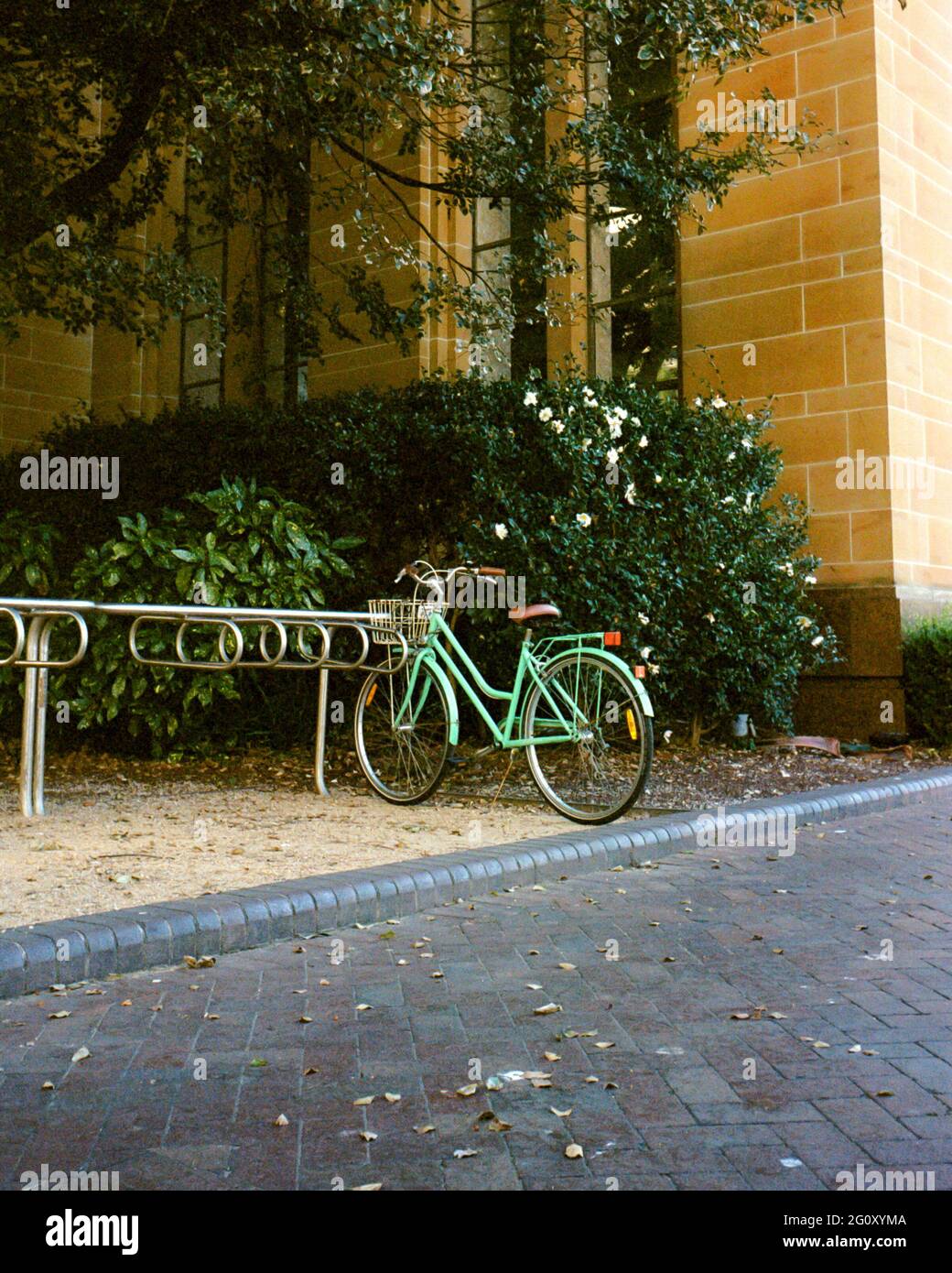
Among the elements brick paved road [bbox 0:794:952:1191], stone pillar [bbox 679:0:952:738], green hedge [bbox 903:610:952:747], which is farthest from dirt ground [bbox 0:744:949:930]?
stone pillar [bbox 679:0:952:738]

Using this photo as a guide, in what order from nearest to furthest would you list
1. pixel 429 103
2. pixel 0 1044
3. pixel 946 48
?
pixel 0 1044 < pixel 429 103 < pixel 946 48

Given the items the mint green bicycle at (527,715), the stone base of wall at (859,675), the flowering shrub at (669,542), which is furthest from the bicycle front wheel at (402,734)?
the stone base of wall at (859,675)

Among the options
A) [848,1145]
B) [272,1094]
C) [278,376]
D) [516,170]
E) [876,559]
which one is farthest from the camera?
[278,376]

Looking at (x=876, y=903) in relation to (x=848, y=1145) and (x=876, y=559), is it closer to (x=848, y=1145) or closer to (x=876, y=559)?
(x=848, y=1145)

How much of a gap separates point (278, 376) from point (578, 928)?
1232 centimetres

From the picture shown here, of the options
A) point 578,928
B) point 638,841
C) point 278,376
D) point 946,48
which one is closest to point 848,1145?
point 578,928

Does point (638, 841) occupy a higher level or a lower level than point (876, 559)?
lower

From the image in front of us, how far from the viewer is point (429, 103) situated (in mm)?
9734

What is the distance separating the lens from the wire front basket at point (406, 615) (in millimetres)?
7695

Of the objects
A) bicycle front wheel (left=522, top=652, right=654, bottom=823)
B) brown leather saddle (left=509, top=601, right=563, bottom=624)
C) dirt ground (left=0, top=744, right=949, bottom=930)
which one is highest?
brown leather saddle (left=509, top=601, right=563, bottom=624)

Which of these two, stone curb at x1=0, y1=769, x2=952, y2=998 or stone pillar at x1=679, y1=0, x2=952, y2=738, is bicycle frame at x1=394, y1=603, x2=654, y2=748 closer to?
stone curb at x1=0, y1=769, x2=952, y2=998

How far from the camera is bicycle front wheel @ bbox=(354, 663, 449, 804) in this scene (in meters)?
7.75

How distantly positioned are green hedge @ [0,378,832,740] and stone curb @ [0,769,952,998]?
2613 mm

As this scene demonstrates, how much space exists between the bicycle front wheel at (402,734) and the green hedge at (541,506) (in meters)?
1.27
